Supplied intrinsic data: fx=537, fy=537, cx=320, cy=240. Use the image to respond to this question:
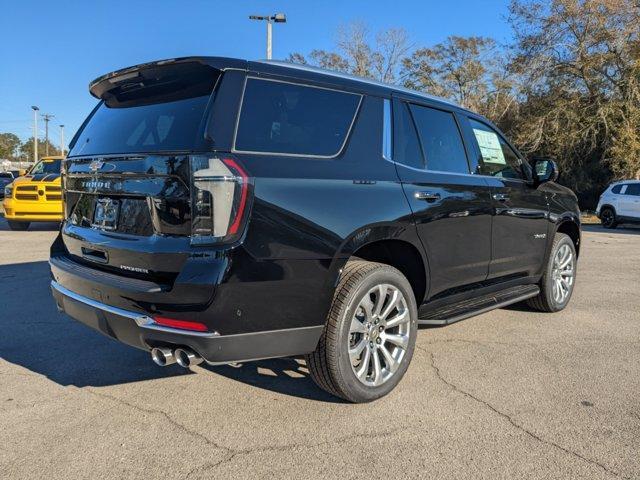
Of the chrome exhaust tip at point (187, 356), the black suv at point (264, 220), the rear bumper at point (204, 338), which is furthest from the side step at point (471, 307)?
the chrome exhaust tip at point (187, 356)

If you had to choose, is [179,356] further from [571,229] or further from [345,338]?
[571,229]

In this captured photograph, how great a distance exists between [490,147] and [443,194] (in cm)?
123

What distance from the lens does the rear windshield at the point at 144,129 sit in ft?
9.10

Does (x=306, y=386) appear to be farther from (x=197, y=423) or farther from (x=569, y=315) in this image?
(x=569, y=315)

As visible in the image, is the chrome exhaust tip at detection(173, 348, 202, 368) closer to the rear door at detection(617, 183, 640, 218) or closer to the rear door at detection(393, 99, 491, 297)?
the rear door at detection(393, 99, 491, 297)

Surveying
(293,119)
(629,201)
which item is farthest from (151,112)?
(629,201)

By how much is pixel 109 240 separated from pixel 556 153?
2651 cm

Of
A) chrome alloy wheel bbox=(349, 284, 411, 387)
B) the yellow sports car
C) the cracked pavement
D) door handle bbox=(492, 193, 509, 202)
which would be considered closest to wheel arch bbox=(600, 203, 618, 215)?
the cracked pavement

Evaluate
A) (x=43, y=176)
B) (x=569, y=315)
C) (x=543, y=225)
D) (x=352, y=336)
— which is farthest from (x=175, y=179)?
(x=43, y=176)

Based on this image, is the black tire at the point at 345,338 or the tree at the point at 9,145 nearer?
the black tire at the point at 345,338

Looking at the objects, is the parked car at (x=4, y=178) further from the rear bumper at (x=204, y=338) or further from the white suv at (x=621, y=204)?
the rear bumper at (x=204, y=338)

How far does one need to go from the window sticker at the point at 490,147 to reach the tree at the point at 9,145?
11383 centimetres

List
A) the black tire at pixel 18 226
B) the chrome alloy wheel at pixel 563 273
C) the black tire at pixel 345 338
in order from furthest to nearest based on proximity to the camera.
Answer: the black tire at pixel 18 226, the chrome alloy wheel at pixel 563 273, the black tire at pixel 345 338

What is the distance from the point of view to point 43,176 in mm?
12070
